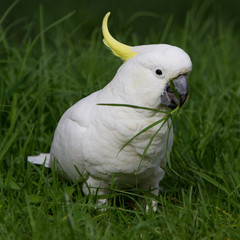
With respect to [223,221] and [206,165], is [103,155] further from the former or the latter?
[206,165]

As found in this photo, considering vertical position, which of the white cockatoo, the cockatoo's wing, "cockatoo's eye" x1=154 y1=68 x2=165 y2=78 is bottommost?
the cockatoo's wing

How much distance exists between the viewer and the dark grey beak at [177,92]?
2.29 metres

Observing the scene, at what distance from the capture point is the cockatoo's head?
225cm

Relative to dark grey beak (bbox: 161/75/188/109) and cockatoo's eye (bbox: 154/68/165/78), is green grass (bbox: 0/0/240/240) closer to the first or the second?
dark grey beak (bbox: 161/75/188/109)

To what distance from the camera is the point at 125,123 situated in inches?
93.1

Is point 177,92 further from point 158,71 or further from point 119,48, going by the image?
point 119,48

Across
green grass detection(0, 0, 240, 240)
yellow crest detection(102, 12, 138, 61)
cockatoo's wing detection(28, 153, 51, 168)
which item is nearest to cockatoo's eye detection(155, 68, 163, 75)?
yellow crest detection(102, 12, 138, 61)

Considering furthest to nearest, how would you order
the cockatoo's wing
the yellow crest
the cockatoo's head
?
1. the cockatoo's wing
2. the yellow crest
3. the cockatoo's head

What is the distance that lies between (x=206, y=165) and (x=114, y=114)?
941mm

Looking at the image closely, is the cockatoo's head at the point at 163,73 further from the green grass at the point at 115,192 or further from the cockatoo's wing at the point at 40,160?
the cockatoo's wing at the point at 40,160

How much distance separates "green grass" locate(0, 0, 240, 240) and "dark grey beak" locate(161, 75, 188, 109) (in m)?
0.33

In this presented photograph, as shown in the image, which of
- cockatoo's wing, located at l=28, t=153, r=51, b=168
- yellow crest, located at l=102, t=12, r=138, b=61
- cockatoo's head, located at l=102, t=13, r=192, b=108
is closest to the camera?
cockatoo's head, located at l=102, t=13, r=192, b=108

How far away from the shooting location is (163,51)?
229 cm

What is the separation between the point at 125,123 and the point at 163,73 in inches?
12.0
